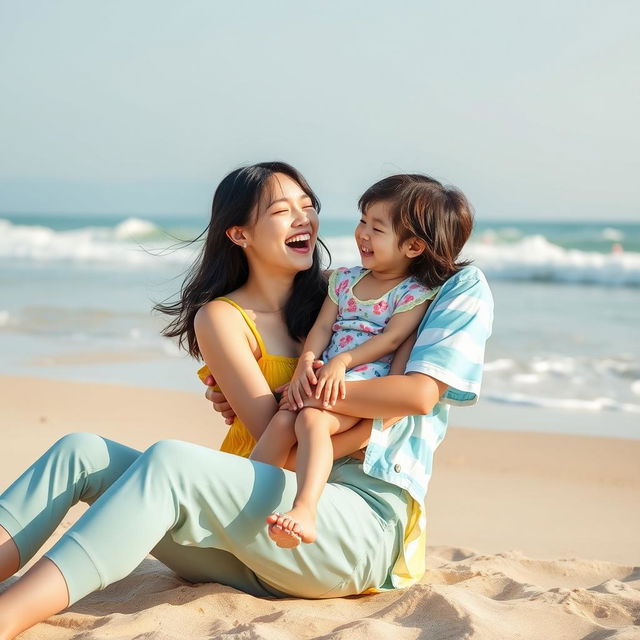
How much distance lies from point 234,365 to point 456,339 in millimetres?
713

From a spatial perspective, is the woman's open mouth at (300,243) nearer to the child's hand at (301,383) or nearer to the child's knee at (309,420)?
the child's hand at (301,383)

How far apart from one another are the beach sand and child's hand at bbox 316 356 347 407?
0.60 m

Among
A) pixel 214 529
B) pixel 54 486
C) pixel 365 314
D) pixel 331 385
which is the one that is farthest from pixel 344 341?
pixel 54 486

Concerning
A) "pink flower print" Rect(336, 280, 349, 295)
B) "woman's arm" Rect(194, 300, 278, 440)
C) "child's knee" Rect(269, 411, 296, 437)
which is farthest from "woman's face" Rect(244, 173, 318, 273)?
"child's knee" Rect(269, 411, 296, 437)

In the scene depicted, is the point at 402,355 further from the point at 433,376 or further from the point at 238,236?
the point at 238,236

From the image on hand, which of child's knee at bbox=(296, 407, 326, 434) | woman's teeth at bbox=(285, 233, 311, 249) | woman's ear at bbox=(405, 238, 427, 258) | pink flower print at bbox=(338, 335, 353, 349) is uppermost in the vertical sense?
woman's teeth at bbox=(285, 233, 311, 249)

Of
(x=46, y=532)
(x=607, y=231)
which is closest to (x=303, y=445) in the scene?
(x=46, y=532)

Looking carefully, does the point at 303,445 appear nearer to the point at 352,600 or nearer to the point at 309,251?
the point at 352,600

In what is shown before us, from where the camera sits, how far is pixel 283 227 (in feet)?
10.5

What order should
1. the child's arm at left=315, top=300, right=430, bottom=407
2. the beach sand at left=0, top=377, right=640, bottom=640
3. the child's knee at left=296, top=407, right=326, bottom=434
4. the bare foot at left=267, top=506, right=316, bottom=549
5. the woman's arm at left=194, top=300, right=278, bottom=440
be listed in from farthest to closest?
1. the woman's arm at left=194, top=300, right=278, bottom=440
2. the child's arm at left=315, top=300, right=430, bottom=407
3. the child's knee at left=296, top=407, right=326, bottom=434
4. the beach sand at left=0, top=377, right=640, bottom=640
5. the bare foot at left=267, top=506, right=316, bottom=549

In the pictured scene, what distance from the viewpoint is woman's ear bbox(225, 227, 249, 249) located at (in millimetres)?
3270

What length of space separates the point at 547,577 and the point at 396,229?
137cm

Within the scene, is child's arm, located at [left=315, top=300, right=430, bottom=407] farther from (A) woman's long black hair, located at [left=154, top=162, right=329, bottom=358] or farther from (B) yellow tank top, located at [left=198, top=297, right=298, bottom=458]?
(A) woman's long black hair, located at [left=154, top=162, right=329, bottom=358]

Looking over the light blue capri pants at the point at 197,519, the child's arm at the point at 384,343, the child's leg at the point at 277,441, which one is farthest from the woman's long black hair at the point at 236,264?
the light blue capri pants at the point at 197,519
